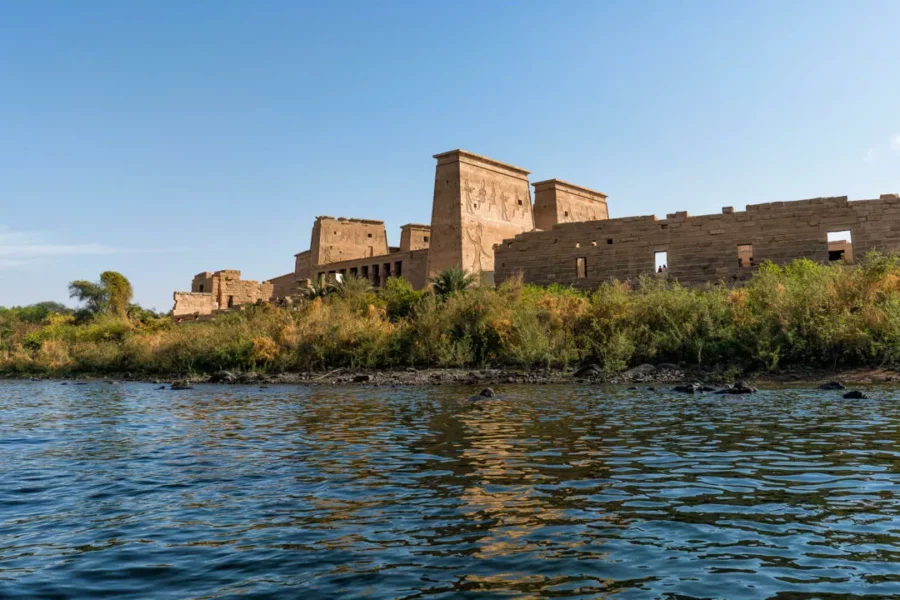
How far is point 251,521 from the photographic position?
4711mm

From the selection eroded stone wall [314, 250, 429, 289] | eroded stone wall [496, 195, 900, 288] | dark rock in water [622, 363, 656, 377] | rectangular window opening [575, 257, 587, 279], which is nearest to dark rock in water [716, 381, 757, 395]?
dark rock in water [622, 363, 656, 377]

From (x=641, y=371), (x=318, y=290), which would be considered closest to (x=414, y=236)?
(x=318, y=290)

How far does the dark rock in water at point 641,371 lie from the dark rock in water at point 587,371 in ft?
2.28

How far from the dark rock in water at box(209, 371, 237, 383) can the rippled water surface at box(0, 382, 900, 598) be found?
34.3 feet

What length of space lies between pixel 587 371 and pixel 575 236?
31.5ft

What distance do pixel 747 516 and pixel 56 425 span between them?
10.2 m

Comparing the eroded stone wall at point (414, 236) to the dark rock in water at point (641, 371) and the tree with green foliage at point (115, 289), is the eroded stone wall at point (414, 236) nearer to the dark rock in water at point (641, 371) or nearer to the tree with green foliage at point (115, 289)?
the tree with green foliage at point (115, 289)

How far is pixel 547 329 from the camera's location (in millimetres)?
19047

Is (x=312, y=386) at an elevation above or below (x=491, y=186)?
below

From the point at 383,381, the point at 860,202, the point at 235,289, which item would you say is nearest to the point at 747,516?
the point at 383,381

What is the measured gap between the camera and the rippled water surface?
348 centimetres

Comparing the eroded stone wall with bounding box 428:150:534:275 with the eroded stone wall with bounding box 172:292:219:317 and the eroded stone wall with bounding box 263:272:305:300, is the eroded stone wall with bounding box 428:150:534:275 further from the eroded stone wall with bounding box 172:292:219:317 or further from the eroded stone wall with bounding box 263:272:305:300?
the eroded stone wall with bounding box 172:292:219:317

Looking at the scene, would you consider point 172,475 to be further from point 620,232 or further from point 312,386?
point 620,232

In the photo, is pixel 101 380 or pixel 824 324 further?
pixel 101 380
